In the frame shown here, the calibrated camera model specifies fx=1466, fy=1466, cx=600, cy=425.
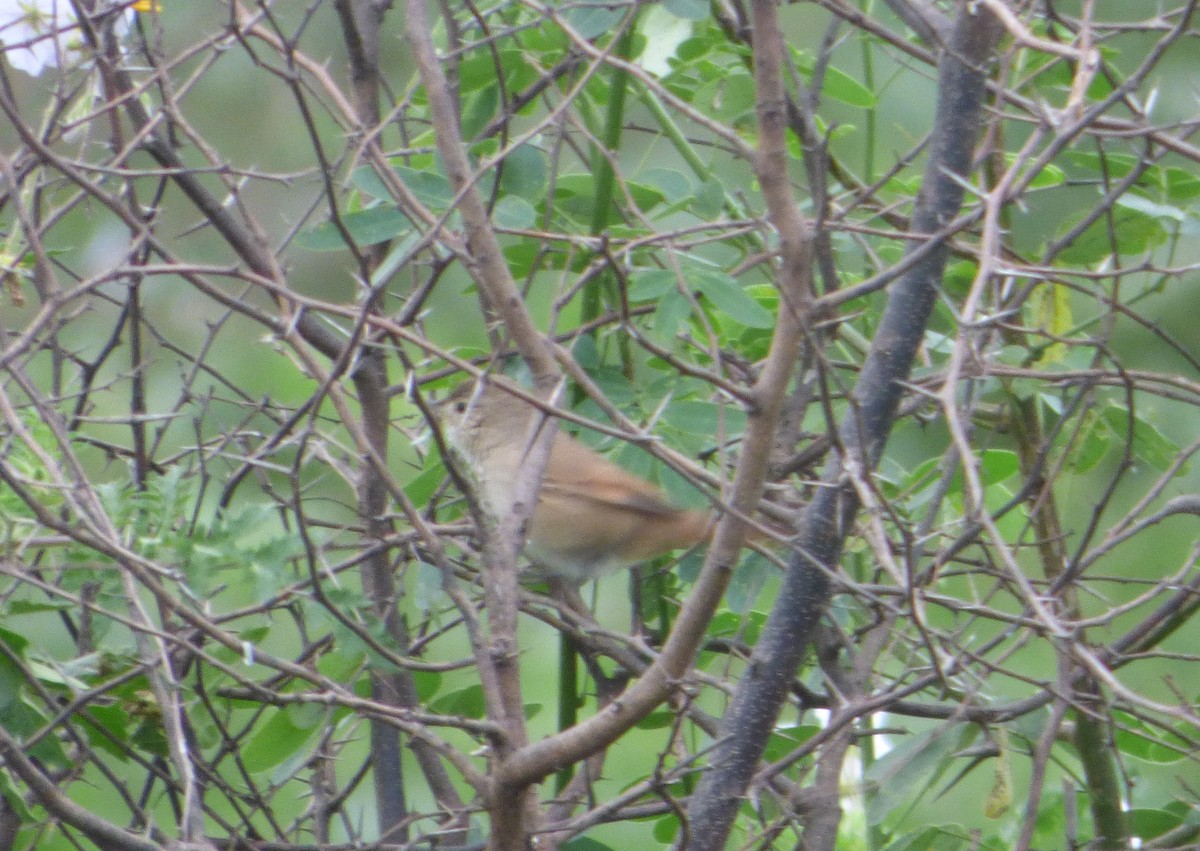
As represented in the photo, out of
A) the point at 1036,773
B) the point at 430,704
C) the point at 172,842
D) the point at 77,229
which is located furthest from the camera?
the point at 77,229

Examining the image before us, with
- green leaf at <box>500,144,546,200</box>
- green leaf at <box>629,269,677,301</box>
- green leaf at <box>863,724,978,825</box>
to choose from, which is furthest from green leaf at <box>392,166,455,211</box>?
green leaf at <box>863,724,978,825</box>

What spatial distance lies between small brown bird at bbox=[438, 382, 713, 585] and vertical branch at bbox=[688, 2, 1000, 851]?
0.89 metres

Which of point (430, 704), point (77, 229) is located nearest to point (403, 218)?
A: point (430, 704)

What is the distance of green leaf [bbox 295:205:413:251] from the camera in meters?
2.48

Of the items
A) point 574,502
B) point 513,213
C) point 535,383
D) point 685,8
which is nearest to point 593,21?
point 685,8

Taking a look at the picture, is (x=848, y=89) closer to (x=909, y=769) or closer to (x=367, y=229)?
(x=367, y=229)

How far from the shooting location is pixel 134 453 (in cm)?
263

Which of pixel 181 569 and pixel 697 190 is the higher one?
pixel 697 190

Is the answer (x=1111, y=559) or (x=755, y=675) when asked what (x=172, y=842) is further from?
(x=1111, y=559)

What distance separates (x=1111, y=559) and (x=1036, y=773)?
12.7 ft

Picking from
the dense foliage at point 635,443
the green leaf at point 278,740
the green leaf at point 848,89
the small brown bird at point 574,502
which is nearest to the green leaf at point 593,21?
the dense foliage at point 635,443

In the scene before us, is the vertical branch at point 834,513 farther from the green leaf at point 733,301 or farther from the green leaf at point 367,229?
the green leaf at point 367,229

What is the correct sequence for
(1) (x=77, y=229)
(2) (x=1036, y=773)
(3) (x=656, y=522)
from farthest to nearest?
(1) (x=77, y=229) → (3) (x=656, y=522) → (2) (x=1036, y=773)

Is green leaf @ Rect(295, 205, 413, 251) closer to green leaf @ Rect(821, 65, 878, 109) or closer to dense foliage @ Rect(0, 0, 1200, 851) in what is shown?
dense foliage @ Rect(0, 0, 1200, 851)
